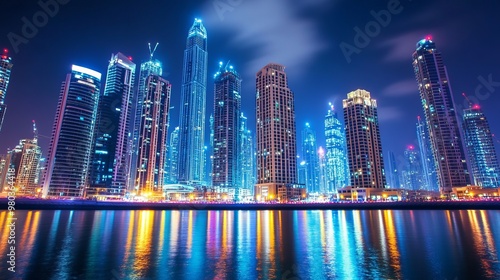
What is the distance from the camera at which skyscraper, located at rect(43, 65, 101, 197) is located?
189 m

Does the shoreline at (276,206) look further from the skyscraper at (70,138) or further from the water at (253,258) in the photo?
the water at (253,258)

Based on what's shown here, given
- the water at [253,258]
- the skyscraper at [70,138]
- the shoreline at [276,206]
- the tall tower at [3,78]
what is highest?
the tall tower at [3,78]

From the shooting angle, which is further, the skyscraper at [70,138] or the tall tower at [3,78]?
the tall tower at [3,78]

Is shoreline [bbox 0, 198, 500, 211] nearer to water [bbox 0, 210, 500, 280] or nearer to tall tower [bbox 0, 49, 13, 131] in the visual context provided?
tall tower [bbox 0, 49, 13, 131]

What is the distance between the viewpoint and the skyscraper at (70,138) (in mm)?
188750

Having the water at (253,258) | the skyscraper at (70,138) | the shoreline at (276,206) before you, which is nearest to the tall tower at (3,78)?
the skyscraper at (70,138)

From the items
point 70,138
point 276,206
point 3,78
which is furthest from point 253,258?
point 3,78

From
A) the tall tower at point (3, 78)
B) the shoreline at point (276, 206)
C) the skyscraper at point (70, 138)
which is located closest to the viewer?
the shoreline at point (276, 206)

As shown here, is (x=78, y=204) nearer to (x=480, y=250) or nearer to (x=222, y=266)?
(x=222, y=266)

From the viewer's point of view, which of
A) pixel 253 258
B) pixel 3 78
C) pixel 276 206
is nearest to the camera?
pixel 253 258

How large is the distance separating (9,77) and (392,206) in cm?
29782

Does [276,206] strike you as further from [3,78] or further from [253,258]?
[3,78]

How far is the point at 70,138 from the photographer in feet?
625

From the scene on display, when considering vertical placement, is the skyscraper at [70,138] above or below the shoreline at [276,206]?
above
